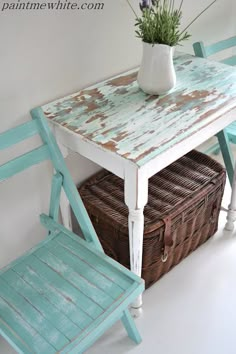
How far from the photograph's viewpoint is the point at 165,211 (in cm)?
166

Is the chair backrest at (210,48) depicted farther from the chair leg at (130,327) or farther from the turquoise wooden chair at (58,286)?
the chair leg at (130,327)

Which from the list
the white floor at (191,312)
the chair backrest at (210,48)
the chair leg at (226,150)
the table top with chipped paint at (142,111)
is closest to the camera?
the table top with chipped paint at (142,111)

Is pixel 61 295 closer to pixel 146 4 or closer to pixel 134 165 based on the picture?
pixel 134 165

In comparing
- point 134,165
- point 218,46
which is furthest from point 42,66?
point 218,46

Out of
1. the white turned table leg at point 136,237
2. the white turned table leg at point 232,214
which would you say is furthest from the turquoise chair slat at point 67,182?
the white turned table leg at point 232,214

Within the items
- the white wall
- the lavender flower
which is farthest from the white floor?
the lavender flower

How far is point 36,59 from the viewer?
1.42 meters

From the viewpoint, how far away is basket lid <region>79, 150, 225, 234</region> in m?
1.65

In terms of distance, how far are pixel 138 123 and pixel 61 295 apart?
0.60 metres

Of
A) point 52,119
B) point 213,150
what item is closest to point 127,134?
point 52,119

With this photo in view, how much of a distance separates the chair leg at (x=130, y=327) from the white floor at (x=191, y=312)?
30 millimetres

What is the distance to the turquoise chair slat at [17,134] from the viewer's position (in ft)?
4.29

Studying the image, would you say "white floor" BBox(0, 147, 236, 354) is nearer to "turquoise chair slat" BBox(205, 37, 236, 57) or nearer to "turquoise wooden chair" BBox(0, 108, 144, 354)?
"turquoise wooden chair" BBox(0, 108, 144, 354)

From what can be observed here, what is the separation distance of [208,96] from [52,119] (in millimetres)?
566
